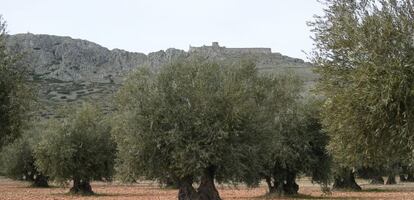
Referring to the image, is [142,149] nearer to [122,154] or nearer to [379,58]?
[122,154]

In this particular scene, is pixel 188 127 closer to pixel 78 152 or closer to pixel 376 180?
pixel 78 152

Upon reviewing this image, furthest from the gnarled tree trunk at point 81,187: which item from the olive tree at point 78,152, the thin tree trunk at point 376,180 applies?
the thin tree trunk at point 376,180

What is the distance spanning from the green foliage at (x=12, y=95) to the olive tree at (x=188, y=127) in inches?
264

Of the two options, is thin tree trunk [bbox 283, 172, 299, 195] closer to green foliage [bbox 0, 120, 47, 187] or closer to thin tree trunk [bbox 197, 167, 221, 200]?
thin tree trunk [bbox 197, 167, 221, 200]

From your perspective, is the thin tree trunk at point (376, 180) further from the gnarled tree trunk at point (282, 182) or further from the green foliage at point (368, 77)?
the green foliage at point (368, 77)

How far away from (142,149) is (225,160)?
4.67m

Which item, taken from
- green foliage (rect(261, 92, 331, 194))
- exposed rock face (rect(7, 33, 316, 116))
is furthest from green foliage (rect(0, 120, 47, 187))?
exposed rock face (rect(7, 33, 316, 116))

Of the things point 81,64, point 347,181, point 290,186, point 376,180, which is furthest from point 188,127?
point 81,64

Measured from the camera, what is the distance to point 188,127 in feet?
105

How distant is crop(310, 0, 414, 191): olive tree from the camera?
19.3 metres

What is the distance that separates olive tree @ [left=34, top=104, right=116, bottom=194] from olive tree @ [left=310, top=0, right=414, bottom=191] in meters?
33.3

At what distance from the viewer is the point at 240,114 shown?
3331cm

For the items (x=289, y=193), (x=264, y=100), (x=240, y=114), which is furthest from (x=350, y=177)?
(x=240, y=114)

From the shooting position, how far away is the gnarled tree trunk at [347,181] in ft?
190
